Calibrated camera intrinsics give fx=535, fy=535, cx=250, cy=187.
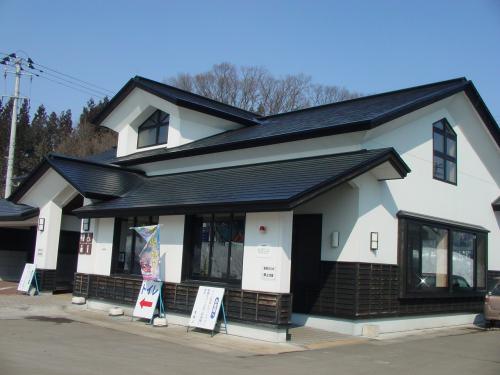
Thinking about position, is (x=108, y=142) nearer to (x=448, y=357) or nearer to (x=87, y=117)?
(x=87, y=117)

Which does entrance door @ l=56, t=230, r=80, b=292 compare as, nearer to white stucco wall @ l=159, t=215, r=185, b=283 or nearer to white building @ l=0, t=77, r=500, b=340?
white building @ l=0, t=77, r=500, b=340

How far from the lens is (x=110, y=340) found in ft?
32.8

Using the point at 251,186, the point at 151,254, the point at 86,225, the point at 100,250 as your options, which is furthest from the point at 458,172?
the point at 86,225

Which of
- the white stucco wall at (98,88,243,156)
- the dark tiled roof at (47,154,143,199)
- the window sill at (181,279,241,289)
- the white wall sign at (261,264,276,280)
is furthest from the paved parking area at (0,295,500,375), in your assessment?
the white stucco wall at (98,88,243,156)

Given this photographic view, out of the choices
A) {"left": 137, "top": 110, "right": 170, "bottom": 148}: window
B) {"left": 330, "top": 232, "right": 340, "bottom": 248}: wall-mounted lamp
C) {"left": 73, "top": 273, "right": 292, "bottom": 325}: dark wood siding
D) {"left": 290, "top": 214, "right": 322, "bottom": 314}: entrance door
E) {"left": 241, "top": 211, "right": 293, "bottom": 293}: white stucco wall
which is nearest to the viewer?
{"left": 73, "top": 273, "right": 292, "bottom": 325}: dark wood siding

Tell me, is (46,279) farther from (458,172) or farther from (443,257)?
(458,172)

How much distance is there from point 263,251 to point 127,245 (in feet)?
17.3

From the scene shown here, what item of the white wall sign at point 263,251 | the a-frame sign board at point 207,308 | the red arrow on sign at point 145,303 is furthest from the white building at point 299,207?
the red arrow on sign at point 145,303

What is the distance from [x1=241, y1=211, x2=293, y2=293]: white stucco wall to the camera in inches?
419

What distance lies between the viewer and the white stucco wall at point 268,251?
10.6 metres

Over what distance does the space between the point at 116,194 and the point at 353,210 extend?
6.92 m

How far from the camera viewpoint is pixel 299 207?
13.2 m

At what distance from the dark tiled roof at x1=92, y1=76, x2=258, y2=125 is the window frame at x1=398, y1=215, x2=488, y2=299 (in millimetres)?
6294

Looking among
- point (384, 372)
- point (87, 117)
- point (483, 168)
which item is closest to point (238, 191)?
point (384, 372)
